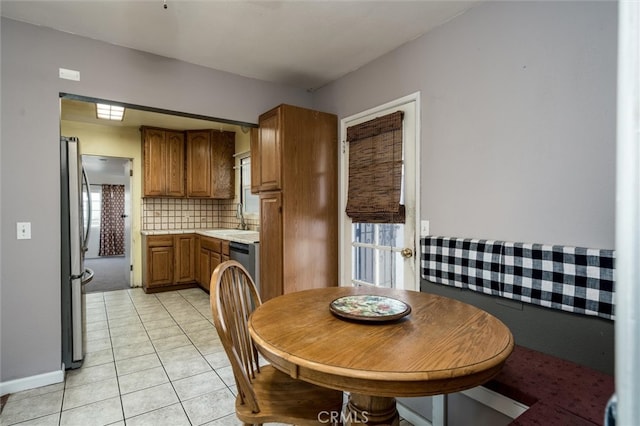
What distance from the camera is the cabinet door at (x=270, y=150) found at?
8.93 feet

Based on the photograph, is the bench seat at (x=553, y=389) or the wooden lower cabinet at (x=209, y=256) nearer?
the bench seat at (x=553, y=389)

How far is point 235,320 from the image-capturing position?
4.54 ft

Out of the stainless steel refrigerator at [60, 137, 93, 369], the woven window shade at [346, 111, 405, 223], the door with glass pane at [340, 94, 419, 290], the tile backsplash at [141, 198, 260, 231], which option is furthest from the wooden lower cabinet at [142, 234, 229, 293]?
the woven window shade at [346, 111, 405, 223]

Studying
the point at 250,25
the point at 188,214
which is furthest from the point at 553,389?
the point at 188,214

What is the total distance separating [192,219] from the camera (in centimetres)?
541

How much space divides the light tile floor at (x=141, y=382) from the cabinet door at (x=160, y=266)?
40.8 inches

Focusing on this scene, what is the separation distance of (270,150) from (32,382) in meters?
2.41

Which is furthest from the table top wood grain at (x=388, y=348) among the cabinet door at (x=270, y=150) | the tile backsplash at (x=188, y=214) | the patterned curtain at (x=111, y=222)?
the patterned curtain at (x=111, y=222)

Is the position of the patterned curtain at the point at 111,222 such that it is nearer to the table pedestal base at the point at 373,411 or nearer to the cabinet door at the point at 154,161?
the cabinet door at the point at 154,161

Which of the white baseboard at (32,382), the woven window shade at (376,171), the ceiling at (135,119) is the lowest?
the white baseboard at (32,382)

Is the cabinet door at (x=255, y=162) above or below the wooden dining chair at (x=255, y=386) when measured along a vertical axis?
above

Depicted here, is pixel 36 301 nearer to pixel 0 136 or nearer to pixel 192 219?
pixel 0 136

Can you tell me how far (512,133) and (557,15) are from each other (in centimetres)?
58

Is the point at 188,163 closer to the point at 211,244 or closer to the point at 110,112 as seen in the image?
the point at 110,112
